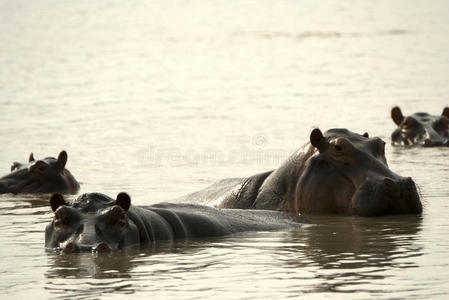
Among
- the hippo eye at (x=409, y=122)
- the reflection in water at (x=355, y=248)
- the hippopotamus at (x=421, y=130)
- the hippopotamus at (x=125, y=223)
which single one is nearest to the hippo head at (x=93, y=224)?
the hippopotamus at (x=125, y=223)

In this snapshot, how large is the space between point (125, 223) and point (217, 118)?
12553 mm

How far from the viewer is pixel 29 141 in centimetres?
1923

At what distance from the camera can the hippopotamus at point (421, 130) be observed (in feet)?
57.4

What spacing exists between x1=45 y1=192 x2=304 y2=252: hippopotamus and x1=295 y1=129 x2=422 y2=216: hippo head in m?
0.71

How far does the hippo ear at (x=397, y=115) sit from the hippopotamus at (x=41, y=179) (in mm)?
5375

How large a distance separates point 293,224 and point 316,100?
42.1 ft

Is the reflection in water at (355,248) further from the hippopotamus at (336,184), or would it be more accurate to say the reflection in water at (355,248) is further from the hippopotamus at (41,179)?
the hippopotamus at (41,179)

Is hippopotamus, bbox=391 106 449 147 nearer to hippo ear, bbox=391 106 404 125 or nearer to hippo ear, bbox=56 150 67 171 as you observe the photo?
hippo ear, bbox=391 106 404 125

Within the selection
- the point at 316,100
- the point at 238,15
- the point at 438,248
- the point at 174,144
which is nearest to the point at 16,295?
the point at 438,248

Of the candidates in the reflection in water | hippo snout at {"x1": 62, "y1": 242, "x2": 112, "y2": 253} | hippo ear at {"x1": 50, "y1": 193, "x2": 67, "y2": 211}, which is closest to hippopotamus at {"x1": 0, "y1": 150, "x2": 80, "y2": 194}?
the reflection in water

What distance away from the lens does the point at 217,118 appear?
2177 centimetres

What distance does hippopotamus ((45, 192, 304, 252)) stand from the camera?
9.09m

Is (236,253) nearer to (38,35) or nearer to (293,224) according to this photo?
(293,224)

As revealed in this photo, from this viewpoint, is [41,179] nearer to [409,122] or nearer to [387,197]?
[387,197]
